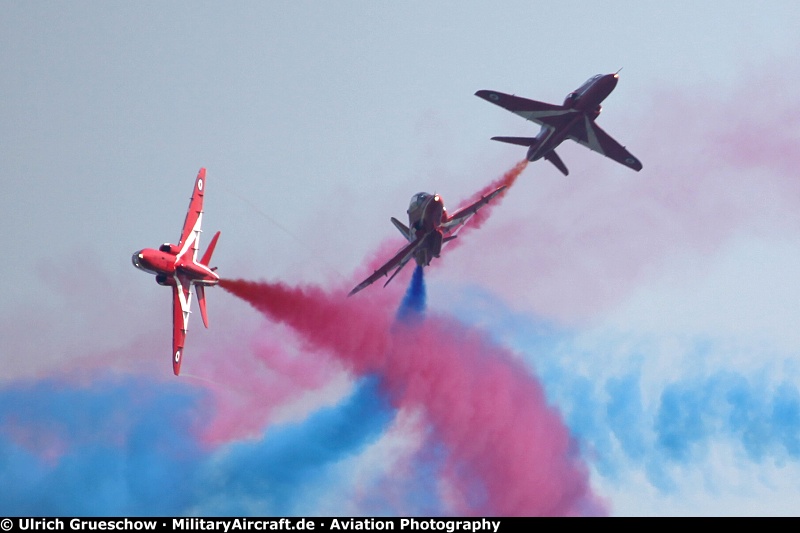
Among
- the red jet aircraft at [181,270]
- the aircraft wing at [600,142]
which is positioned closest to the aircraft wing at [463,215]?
the aircraft wing at [600,142]

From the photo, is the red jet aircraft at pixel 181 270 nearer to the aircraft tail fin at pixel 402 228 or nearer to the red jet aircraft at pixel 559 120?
the aircraft tail fin at pixel 402 228

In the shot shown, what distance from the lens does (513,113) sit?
73.2 metres

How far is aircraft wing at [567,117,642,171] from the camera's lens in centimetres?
7231

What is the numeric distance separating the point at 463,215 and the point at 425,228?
3.05m

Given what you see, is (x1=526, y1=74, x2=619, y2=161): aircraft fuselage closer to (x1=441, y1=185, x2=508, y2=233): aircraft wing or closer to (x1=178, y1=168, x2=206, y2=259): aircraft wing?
(x1=441, y1=185, x2=508, y2=233): aircraft wing

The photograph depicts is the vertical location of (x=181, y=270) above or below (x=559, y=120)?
below

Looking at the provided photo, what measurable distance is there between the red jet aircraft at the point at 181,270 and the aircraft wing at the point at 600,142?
66.7 feet

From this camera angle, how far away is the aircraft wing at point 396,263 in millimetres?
70062

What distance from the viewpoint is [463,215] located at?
7062 cm

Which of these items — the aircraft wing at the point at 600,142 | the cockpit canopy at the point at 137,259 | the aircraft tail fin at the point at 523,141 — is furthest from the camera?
the aircraft tail fin at the point at 523,141

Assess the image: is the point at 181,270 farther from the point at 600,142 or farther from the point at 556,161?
the point at 600,142

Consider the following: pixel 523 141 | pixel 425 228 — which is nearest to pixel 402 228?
pixel 425 228
